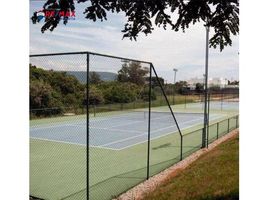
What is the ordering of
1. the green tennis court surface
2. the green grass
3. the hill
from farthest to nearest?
the green tennis court surface
the green grass
the hill

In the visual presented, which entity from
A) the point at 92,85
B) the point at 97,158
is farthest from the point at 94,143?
the point at 92,85

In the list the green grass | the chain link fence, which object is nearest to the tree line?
the chain link fence

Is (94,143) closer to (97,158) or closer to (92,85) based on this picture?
(97,158)

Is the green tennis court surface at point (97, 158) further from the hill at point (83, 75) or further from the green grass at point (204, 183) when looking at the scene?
the hill at point (83, 75)

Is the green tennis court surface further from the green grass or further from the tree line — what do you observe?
the tree line

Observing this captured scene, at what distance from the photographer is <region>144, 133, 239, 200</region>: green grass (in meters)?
5.32

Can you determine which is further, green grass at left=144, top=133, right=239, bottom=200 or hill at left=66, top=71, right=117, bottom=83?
green grass at left=144, top=133, right=239, bottom=200

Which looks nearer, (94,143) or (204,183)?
(204,183)

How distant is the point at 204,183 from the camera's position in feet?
20.6

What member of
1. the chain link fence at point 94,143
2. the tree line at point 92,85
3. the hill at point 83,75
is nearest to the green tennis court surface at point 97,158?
the chain link fence at point 94,143

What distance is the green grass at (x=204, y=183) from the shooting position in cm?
532
